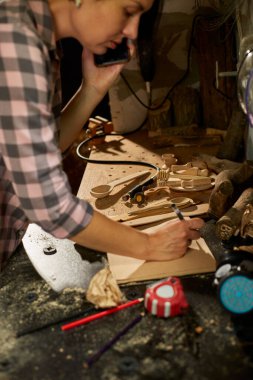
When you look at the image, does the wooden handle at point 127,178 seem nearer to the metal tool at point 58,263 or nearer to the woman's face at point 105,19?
the metal tool at point 58,263

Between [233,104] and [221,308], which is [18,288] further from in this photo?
[233,104]

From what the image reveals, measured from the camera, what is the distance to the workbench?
2.74 ft

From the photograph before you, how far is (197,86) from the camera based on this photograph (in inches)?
97.7

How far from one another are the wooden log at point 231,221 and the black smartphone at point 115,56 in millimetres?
565

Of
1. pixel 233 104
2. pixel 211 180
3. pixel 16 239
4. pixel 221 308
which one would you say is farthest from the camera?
pixel 233 104

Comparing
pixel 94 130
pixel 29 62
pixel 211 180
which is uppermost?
pixel 29 62

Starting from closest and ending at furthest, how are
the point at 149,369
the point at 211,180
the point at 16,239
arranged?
1. the point at 149,369
2. the point at 16,239
3. the point at 211,180

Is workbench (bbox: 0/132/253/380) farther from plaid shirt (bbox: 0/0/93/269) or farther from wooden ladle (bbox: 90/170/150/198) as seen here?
wooden ladle (bbox: 90/170/150/198)

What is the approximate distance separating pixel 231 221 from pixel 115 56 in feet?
2.04

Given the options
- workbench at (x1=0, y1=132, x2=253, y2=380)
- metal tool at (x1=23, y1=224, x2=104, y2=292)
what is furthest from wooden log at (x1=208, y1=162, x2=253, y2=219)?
metal tool at (x1=23, y1=224, x2=104, y2=292)

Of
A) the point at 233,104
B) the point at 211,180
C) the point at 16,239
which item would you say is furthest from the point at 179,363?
the point at 233,104

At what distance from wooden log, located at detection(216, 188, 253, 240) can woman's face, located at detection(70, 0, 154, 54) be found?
22.2 inches

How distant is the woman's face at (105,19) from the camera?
3.17 ft

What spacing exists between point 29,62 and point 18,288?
1.87ft
